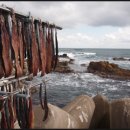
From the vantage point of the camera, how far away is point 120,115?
357 inches

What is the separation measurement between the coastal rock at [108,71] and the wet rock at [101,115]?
80.5 feet

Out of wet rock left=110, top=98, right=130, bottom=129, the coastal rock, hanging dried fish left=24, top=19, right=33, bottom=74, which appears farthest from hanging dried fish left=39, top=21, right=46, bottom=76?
the coastal rock

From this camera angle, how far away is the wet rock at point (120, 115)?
8938mm

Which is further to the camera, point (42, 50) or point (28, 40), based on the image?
point (42, 50)

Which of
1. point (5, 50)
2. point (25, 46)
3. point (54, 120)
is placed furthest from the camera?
point (54, 120)

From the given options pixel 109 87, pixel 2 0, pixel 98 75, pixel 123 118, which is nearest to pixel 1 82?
pixel 2 0

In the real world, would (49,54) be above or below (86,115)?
above

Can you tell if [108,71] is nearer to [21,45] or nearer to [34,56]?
[34,56]

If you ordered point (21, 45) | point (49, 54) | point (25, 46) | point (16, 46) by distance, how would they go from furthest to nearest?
point (49, 54) < point (25, 46) < point (21, 45) < point (16, 46)

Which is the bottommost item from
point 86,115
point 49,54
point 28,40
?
→ point 86,115

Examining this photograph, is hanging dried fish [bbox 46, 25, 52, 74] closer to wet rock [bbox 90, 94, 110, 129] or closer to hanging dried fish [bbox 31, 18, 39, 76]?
hanging dried fish [bbox 31, 18, 39, 76]

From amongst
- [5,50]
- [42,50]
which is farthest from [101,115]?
[5,50]

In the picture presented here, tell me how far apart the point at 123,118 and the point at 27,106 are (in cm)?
526

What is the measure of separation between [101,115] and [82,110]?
1.55 metres
